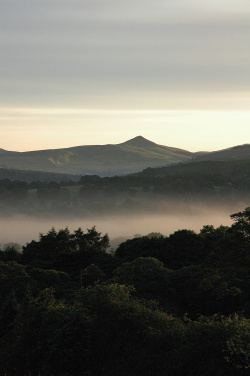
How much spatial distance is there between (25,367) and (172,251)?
51506mm

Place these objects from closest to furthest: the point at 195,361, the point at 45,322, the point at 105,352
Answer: the point at 195,361
the point at 105,352
the point at 45,322

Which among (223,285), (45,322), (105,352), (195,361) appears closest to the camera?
(195,361)

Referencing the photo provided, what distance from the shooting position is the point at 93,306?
1474 inches

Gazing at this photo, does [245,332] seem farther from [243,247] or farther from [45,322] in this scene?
[45,322]

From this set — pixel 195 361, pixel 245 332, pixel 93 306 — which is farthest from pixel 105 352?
pixel 245 332

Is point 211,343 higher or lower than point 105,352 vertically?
higher

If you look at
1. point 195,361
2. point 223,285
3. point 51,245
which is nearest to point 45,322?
point 195,361

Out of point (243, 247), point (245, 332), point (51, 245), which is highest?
point (243, 247)

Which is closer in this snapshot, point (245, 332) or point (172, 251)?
point (245, 332)

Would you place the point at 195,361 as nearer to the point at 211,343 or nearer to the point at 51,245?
the point at 211,343

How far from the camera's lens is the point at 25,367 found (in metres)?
34.2

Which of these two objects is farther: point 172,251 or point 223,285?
point 172,251

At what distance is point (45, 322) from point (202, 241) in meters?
51.4

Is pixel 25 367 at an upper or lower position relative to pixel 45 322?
lower
